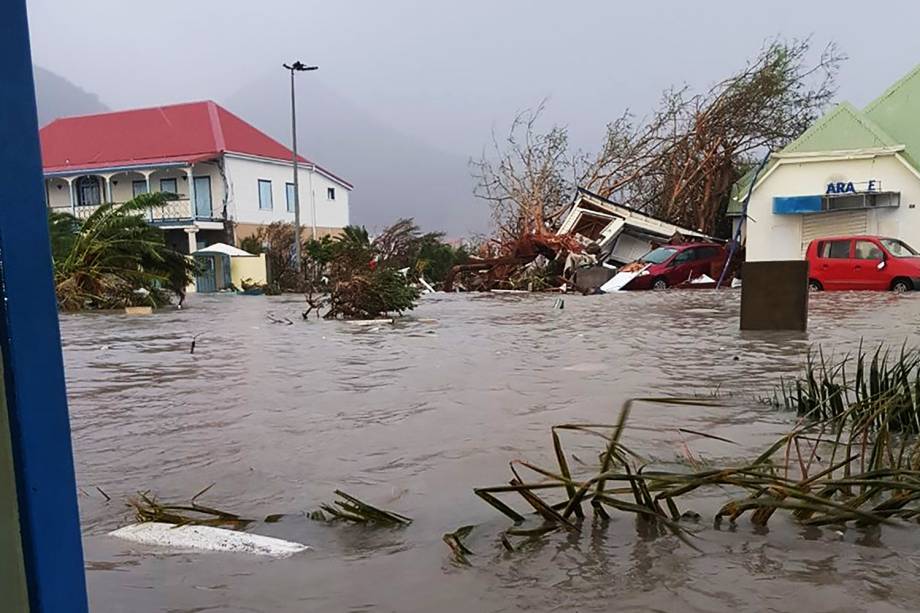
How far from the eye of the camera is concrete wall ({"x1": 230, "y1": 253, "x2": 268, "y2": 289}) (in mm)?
32031

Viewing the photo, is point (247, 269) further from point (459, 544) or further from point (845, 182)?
point (459, 544)

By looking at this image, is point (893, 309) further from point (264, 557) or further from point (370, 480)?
point (264, 557)

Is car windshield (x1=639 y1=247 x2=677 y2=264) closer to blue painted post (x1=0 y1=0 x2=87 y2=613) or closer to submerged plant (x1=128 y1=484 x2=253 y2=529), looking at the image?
submerged plant (x1=128 y1=484 x2=253 y2=529)

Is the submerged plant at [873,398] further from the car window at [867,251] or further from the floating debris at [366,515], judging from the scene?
the car window at [867,251]

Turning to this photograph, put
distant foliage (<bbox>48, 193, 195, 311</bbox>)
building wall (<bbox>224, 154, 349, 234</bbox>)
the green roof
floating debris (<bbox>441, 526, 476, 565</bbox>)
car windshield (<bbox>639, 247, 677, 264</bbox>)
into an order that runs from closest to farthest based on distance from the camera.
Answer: floating debris (<bbox>441, 526, 476, 565</bbox>) → distant foliage (<bbox>48, 193, 195, 311</bbox>) → car windshield (<bbox>639, 247, 677, 264</bbox>) → the green roof → building wall (<bbox>224, 154, 349, 234</bbox>)

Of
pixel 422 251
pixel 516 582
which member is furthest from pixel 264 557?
pixel 422 251

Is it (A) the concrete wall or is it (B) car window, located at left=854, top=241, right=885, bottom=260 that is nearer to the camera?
(B) car window, located at left=854, top=241, right=885, bottom=260

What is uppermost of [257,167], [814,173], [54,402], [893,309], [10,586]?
[257,167]

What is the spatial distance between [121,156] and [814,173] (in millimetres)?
32828

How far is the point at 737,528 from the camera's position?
266 centimetres

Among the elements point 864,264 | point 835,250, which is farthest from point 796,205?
point 864,264

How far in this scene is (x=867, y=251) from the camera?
18.6 metres

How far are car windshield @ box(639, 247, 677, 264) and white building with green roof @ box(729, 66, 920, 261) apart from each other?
4022 millimetres

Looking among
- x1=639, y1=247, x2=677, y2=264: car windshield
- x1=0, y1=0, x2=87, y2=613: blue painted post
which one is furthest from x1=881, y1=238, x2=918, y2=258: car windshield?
x1=0, y1=0, x2=87, y2=613: blue painted post
